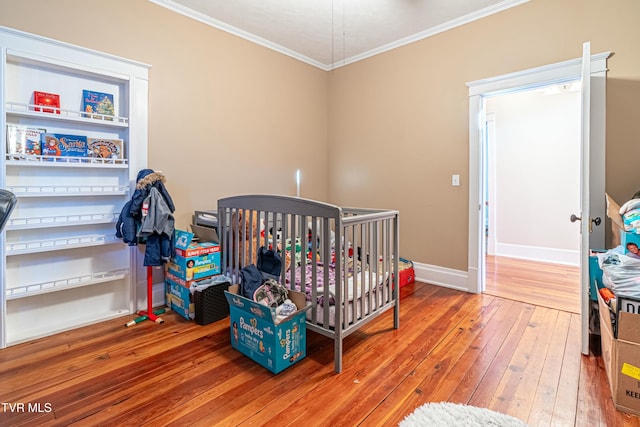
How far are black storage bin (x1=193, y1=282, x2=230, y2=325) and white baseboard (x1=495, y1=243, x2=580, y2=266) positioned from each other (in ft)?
13.2

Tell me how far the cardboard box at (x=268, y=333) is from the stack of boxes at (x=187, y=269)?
0.64 m

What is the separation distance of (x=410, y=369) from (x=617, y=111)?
7.55 ft

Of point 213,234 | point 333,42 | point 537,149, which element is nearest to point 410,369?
point 213,234

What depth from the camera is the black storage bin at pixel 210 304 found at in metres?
2.33

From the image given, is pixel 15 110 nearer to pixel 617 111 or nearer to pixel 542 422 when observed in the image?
pixel 542 422

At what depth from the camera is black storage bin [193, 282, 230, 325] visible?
2.33m

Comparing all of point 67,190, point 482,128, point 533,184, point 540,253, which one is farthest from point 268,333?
point 533,184

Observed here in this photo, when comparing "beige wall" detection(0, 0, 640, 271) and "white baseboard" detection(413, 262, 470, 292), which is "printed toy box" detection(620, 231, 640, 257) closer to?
"beige wall" detection(0, 0, 640, 271)

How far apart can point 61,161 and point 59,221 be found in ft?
1.35

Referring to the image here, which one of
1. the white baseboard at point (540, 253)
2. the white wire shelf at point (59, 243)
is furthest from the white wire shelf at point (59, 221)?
the white baseboard at point (540, 253)

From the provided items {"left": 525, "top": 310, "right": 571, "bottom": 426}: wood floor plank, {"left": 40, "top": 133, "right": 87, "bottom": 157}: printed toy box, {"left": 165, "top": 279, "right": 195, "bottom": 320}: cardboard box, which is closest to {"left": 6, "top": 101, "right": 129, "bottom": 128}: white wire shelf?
{"left": 40, "top": 133, "right": 87, "bottom": 157}: printed toy box

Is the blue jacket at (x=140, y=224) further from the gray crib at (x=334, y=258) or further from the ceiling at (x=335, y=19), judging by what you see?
the ceiling at (x=335, y=19)

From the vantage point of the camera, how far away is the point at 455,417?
1378mm

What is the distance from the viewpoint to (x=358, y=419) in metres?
1.41
